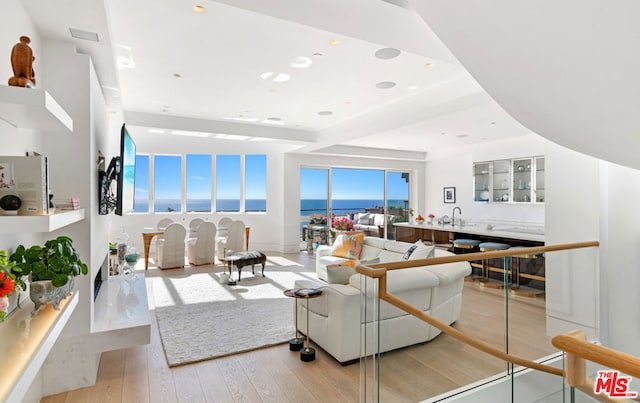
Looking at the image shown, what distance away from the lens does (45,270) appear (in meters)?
1.59

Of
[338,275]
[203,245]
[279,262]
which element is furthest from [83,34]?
[279,262]

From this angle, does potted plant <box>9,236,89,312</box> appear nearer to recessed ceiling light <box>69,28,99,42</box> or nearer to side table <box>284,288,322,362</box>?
recessed ceiling light <box>69,28,99,42</box>

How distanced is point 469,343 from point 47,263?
2741mm

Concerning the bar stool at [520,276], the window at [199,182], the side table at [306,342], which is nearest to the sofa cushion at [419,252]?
the bar stool at [520,276]

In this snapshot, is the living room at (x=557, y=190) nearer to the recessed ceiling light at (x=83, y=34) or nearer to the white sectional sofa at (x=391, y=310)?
the recessed ceiling light at (x=83, y=34)

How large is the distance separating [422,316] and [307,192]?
711 centimetres

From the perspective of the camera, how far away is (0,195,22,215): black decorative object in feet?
4.64

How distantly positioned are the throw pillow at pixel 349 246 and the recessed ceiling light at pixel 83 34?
431cm

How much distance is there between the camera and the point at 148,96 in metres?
4.97

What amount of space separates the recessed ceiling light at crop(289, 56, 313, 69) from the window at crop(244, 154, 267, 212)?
18.2 feet

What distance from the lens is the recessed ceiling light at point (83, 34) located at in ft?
8.07

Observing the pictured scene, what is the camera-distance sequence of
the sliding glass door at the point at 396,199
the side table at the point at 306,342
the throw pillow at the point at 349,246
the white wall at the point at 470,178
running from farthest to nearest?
1. the sliding glass door at the point at 396,199
2. the white wall at the point at 470,178
3. the throw pillow at the point at 349,246
4. the side table at the point at 306,342

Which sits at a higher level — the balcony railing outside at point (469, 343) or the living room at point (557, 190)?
the living room at point (557, 190)

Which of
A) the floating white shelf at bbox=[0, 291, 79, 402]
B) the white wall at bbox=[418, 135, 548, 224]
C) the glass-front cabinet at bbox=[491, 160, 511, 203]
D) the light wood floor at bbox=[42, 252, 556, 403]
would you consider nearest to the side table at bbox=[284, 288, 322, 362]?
the light wood floor at bbox=[42, 252, 556, 403]
